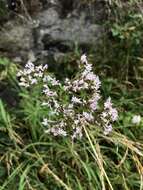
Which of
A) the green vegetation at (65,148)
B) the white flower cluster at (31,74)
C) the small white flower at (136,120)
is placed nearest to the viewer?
the white flower cluster at (31,74)

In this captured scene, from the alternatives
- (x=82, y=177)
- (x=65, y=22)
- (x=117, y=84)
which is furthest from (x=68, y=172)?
(x=65, y=22)

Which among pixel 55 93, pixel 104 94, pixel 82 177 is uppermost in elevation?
pixel 55 93

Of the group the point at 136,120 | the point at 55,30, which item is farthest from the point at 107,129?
the point at 55,30

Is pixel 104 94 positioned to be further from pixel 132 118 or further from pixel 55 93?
pixel 55 93

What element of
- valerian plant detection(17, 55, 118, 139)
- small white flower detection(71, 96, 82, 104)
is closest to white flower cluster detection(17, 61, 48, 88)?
valerian plant detection(17, 55, 118, 139)

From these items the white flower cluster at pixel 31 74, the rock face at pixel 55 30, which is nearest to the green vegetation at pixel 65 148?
the rock face at pixel 55 30

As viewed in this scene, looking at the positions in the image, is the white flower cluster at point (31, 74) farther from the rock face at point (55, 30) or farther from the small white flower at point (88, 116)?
the rock face at point (55, 30)
